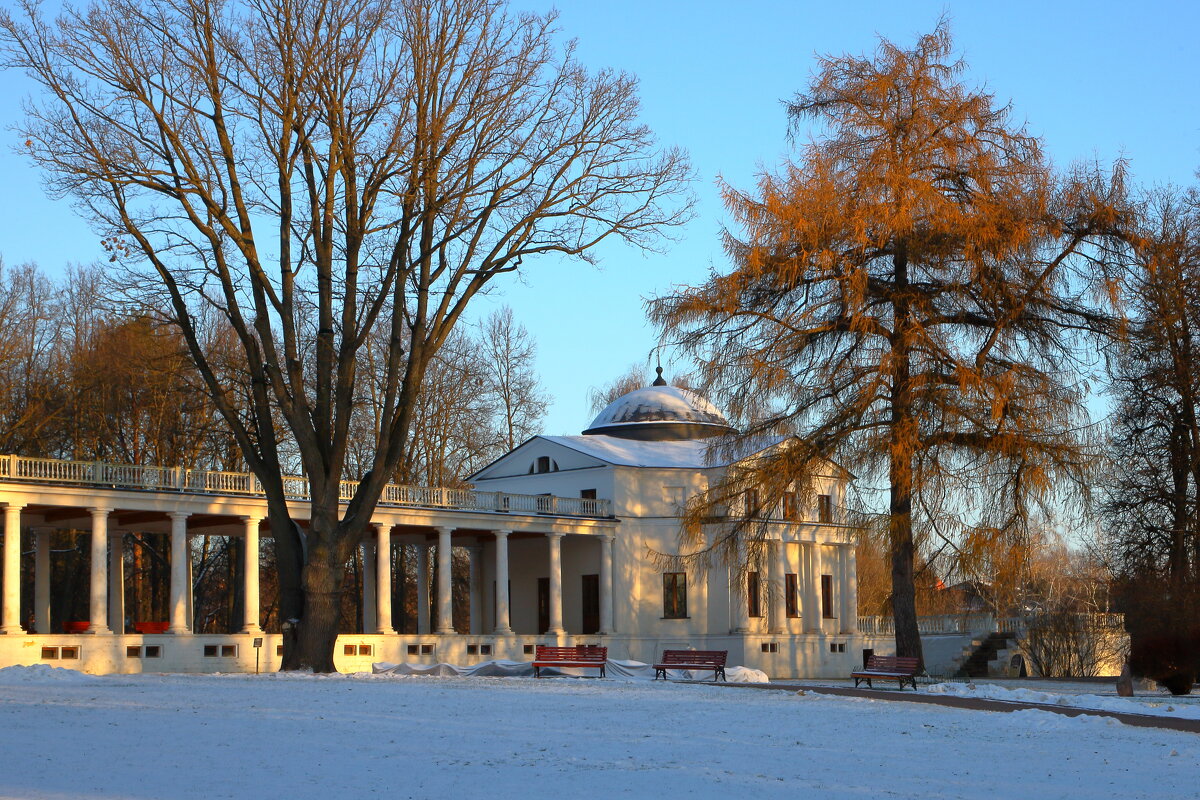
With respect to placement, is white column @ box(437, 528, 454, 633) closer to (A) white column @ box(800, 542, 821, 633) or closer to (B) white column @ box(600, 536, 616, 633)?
(B) white column @ box(600, 536, 616, 633)

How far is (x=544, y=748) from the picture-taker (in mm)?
13336

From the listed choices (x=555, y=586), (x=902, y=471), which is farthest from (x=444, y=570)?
(x=902, y=471)

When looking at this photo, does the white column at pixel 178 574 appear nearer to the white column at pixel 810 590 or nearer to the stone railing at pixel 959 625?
the white column at pixel 810 590

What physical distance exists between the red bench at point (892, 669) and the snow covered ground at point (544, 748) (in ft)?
14.7

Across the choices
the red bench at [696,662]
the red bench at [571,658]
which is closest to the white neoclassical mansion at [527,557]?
the red bench at [696,662]

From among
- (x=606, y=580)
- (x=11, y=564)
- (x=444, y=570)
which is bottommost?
(x=606, y=580)

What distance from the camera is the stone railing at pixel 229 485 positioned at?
34.6 metres

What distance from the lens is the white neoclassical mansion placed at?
3512 centimetres

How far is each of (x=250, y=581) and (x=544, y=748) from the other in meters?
26.6

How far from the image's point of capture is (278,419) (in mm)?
48688

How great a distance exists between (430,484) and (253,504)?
1793cm

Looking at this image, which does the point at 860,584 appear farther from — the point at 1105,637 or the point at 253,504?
the point at 253,504

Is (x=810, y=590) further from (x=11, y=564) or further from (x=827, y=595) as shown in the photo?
(x=11, y=564)

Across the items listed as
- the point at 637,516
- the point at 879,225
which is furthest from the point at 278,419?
the point at 879,225
